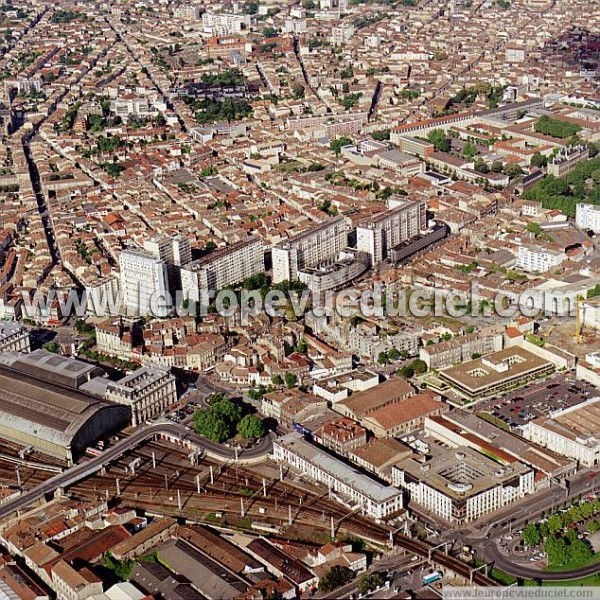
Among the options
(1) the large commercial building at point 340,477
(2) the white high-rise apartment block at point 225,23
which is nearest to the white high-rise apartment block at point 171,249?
(1) the large commercial building at point 340,477

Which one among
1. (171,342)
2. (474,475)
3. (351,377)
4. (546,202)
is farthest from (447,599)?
(546,202)

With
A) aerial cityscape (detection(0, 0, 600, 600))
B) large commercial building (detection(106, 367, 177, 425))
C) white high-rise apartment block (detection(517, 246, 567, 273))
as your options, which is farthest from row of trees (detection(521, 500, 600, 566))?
white high-rise apartment block (detection(517, 246, 567, 273))

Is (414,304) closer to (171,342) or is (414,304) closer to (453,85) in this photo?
(171,342)

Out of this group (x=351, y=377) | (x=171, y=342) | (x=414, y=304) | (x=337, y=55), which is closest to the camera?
(x=351, y=377)

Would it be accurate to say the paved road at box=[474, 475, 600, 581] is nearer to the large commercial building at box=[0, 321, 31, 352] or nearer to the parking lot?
the parking lot

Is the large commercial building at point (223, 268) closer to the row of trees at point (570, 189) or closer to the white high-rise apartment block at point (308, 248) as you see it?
the white high-rise apartment block at point (308, 248)
